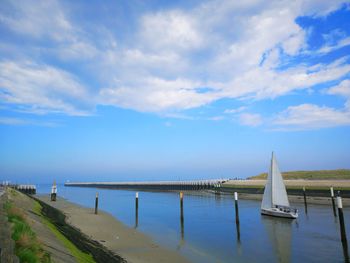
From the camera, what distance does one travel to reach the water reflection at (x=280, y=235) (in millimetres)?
21094

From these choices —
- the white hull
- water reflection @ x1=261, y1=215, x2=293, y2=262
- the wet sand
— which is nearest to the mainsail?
the white hull

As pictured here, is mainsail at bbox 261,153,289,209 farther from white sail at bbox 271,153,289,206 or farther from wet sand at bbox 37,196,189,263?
wet sand at bbox 37,196,189,263

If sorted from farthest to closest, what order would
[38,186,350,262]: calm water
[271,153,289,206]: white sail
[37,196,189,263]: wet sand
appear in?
[271,153,289,206]: white sail, [38,186,350,262]: calm water, [37,196,189,263]: wet sand

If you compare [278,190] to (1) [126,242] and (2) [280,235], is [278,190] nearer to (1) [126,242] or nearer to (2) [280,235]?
(2) [280,235]

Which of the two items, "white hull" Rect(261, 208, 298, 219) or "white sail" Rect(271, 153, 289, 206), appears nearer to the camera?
"white hull" Rect(261, 208, 298, 219)

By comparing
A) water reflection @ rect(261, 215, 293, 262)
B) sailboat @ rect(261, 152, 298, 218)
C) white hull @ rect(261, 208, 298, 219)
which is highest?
sailboat @ rect(261, 152, 298, 218)

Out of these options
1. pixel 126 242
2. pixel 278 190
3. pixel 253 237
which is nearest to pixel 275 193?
pixel 278 190

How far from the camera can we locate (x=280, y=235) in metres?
27.6

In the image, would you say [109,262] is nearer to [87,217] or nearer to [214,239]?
[214,239]

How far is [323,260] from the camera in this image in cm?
1930

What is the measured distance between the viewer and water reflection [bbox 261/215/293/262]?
21.1 metres

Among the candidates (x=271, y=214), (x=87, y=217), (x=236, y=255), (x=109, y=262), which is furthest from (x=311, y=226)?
(x=87, y=217)

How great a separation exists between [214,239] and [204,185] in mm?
71297

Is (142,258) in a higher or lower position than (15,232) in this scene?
lower
